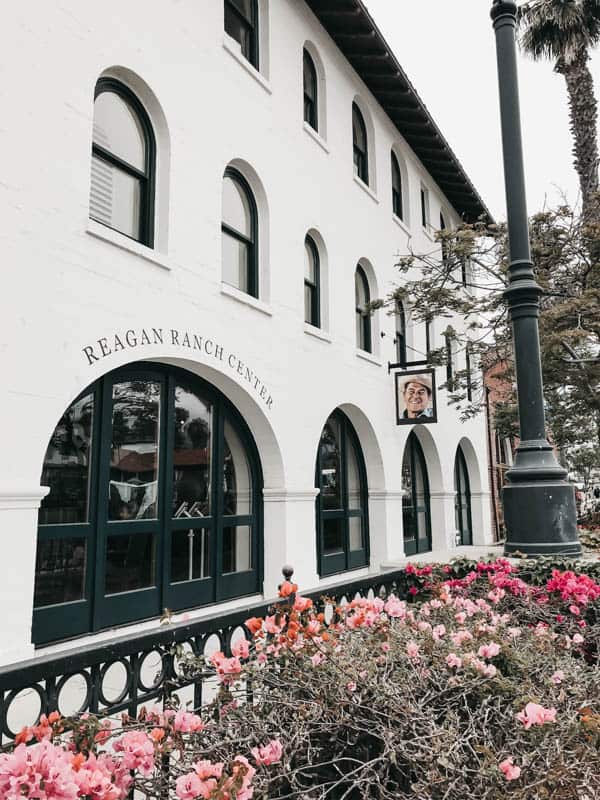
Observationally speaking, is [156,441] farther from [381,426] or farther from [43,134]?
[381,426]

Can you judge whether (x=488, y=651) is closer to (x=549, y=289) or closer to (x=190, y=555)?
(x=190, y=555)

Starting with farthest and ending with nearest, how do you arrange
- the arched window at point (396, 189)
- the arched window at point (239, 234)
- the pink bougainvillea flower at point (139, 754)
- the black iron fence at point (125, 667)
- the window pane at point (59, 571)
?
1. the arched window at point (396, 189)
2. the arched window at point (239, 234)
3. the window pane at point (59, 571)
4. the black iron fence at point (125, 667)
5. the pink bougainvillea flower at point (139, 754)

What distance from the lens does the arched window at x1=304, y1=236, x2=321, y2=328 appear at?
11.2m

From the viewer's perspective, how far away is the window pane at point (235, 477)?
8.79m

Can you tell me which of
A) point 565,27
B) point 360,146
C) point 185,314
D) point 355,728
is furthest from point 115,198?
point 565,27

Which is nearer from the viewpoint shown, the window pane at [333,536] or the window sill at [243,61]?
the window sill at [243,61]

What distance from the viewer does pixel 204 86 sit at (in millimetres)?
8477

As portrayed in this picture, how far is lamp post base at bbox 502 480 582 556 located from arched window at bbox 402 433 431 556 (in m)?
9.49

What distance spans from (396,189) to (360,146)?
2.11m

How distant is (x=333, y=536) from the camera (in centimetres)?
1154

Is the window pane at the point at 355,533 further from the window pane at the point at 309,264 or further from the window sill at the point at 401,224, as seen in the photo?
the window sill at the point at 401,224

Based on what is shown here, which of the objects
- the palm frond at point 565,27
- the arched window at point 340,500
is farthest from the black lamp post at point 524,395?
the palm frond at point 565,27

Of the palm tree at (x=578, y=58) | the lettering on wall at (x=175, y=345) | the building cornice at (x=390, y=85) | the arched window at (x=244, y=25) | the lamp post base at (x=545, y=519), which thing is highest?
the palm tree at (x=578, y=58)

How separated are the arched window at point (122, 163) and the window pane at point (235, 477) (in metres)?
2.99
